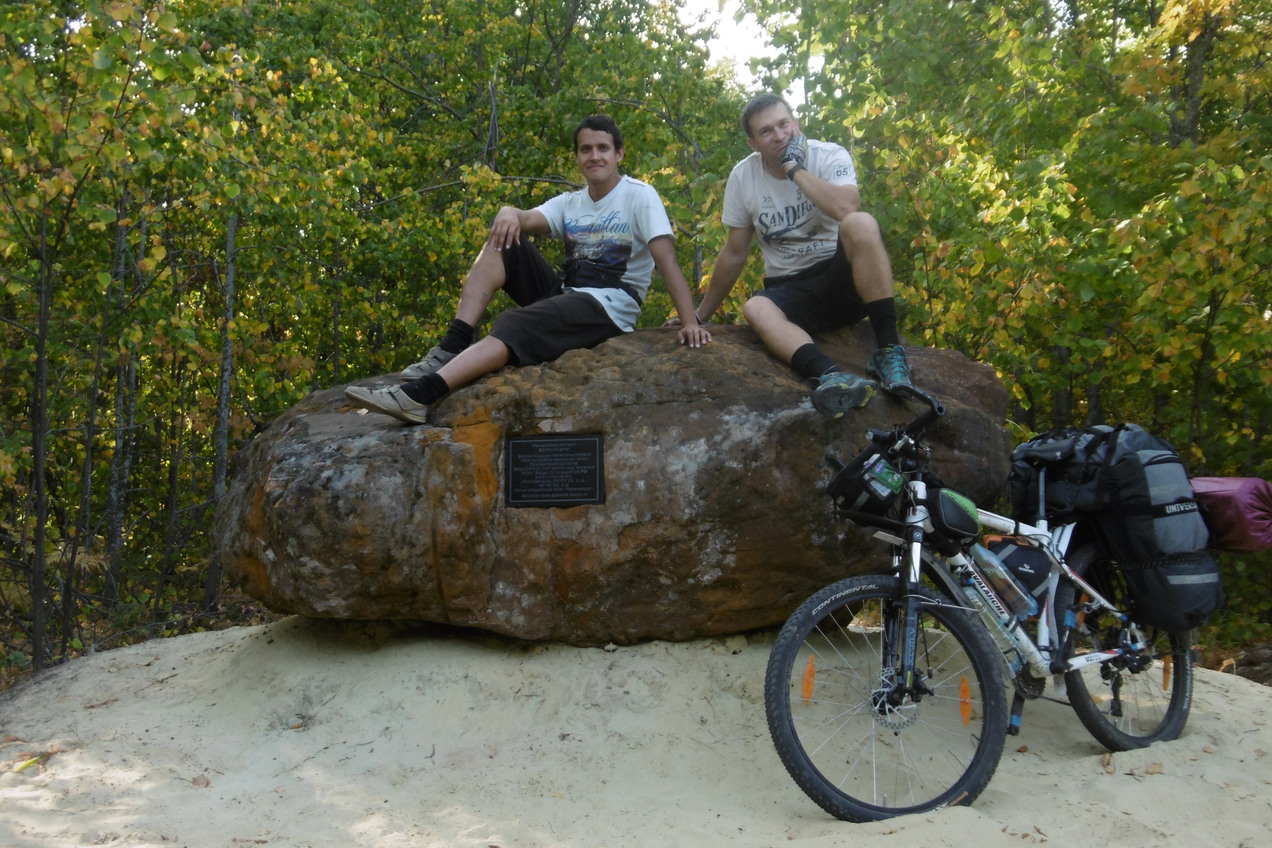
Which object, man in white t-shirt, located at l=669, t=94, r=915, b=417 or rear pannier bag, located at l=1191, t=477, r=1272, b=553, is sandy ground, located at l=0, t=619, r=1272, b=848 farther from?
man in white t-shirt, located at l=669, t=94, r=915, b=417

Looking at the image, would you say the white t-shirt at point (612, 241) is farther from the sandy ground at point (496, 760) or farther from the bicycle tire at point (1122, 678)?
the bicycle tire at point (1122, 678)

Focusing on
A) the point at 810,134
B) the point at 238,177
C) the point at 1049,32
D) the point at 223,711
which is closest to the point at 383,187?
the point at 238,177

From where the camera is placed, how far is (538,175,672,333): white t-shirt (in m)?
5.05

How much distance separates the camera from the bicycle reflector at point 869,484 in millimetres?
3428

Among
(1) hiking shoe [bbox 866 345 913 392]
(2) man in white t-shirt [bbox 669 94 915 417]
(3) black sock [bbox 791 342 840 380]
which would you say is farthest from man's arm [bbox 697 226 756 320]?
(1) hiking shoe [bbox 866 345 913 392]

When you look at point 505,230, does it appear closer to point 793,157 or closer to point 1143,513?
point 793,157

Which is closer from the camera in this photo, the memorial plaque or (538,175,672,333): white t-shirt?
the memorial plaque

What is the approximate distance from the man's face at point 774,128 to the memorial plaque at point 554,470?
1599 mm

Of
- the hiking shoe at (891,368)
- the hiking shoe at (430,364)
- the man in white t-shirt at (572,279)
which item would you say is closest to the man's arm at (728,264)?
the man in white t-shirt at (572,279)

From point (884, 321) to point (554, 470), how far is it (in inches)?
64.1

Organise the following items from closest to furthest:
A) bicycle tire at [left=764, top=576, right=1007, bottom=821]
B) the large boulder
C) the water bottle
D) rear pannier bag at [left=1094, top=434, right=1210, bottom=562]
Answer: bicycle tire at [left=764, top=576, right=1007, bottom=821] < the water bottle < rear pannier bag at [left=1094, top=434, right=1210, bottom=562] < the large boulder

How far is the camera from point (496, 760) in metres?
4.02

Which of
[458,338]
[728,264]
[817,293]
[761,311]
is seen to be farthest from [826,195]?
[458,338]

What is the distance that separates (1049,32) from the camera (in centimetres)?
923
